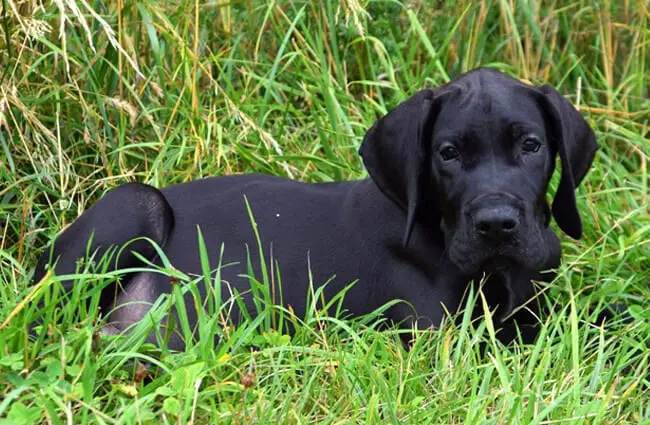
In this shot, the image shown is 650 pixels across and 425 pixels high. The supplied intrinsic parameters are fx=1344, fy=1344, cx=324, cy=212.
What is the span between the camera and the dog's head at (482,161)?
4.13 meters

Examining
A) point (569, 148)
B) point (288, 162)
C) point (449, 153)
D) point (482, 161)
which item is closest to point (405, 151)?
point (449, 153)

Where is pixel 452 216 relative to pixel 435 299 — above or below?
above

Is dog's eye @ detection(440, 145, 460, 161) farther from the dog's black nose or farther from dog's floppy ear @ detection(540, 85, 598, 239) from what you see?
dog's floppy ear @ detection(540, 85, 598, 239)

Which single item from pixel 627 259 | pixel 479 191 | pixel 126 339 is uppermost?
pixel 479 191

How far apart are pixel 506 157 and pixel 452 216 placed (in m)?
0.26

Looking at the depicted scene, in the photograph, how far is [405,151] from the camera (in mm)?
4340

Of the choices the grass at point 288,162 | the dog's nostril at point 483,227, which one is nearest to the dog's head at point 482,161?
the dog's nostril at point 483,227

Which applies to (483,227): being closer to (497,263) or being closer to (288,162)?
(497,263)

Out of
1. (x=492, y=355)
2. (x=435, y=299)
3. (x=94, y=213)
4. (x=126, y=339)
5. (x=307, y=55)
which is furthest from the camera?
(x=307, y=55)

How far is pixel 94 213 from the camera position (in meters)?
4.77

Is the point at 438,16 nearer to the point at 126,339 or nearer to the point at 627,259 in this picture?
the point at 627,259

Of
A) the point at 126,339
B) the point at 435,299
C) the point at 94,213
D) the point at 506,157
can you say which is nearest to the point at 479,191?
the point at 506,157

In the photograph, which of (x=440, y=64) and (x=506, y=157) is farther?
(x=440, y=64)

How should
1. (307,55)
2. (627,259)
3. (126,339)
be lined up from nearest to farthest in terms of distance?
(126,339)
(627,259)
(307,55)
